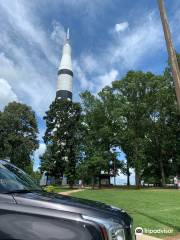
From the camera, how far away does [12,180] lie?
15.2ft

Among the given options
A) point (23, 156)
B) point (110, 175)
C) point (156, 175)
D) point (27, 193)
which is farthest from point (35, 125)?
point (27, 193)

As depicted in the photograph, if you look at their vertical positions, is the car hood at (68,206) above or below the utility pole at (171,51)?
below

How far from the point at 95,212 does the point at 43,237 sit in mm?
603

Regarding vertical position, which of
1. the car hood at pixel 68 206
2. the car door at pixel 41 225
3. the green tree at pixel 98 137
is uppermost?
the green tree at pixel 98 137

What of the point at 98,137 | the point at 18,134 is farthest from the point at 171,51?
the point at 18,134

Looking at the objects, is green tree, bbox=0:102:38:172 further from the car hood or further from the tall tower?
the car hood

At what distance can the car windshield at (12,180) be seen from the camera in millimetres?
4246

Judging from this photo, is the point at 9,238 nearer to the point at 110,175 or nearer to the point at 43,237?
the point at 43,237

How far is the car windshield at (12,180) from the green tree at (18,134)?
2496 inches

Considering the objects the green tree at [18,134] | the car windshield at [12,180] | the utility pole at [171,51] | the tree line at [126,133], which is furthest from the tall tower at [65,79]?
the car windshield at [12,180]

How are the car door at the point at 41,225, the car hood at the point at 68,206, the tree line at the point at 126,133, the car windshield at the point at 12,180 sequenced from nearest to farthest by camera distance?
1. the car door at the point at 41,225
2. the car hood at the point at 68,206
3. the car windshield at the point at 12,180
4. the tree line at the point at 126,133

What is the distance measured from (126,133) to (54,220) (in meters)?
52.9

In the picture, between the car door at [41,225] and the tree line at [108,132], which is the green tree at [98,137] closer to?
the tree line at [108,132]

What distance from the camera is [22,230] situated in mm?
3441
